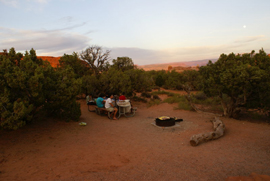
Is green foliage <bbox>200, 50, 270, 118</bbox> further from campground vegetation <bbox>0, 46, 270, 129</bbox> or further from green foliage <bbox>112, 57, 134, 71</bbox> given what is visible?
green foliage <bbox>112, 57, 134, 71</bbox>

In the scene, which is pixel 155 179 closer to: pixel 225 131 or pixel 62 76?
pixel 225 131

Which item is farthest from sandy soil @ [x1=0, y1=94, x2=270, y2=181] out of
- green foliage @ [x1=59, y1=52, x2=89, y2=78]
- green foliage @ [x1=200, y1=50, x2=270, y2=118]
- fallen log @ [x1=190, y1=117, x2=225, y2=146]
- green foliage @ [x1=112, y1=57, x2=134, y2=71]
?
green foliage @ [x1=112, y1=57, x2=134, y2=71]

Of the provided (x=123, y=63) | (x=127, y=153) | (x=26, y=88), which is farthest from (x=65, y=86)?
(x=123, y=63)

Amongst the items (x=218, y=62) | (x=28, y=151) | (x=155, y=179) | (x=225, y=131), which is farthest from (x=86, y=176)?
(x=218, y=62)

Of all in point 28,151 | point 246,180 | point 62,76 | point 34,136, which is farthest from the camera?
point 62,76

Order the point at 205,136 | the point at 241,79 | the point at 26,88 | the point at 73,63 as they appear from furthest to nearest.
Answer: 1. the point at 73,63
2. the point at 241,79
3. the point at 205,136
4. the point at 26,88

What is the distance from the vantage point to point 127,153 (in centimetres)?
504

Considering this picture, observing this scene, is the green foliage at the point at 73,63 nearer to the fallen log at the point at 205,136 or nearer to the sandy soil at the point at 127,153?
the sandy soil at the point at 127,153

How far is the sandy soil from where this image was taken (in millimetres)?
3740

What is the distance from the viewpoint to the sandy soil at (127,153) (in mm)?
3740

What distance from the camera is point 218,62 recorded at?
862 cm

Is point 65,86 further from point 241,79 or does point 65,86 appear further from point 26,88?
point 241,79

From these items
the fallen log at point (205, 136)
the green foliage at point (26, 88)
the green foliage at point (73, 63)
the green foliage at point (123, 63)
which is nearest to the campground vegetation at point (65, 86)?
the green foliage at point (26, 88)

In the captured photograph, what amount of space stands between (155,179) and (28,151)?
3.65m
